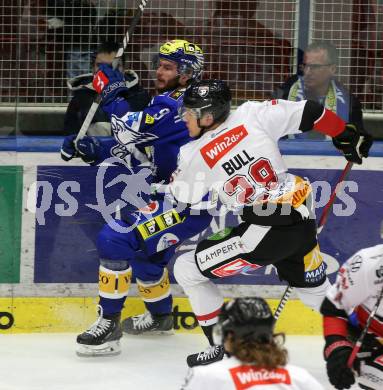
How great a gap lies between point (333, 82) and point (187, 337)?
142cm

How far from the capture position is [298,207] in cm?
480

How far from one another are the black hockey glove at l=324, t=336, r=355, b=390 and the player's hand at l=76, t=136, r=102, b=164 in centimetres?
206

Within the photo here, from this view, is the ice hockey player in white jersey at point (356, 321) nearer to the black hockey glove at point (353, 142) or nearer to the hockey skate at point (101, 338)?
the black hockey glove at point (353, 142)

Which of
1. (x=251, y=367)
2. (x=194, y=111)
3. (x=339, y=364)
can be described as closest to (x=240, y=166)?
(x=194, y=111)

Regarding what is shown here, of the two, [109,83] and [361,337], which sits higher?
[109,83]

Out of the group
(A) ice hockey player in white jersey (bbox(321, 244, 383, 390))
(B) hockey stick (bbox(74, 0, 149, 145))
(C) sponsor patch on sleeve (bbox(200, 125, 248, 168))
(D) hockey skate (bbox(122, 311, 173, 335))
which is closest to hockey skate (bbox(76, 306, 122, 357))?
(D) hockey skate (bbox(122, 311, 173, 335))

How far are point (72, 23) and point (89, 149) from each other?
2.18 ft

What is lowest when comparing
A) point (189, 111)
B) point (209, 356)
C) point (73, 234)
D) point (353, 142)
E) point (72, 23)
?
point (209, 356)

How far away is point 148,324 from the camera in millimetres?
5555

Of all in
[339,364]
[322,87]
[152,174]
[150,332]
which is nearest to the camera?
[339,364]

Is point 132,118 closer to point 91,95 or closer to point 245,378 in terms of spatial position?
point 91,95

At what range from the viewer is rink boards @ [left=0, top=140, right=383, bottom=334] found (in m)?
5.54

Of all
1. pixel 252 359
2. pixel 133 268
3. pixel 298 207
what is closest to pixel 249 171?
pixel 298 207

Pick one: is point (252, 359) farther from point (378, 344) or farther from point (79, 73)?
point (79, 73)
